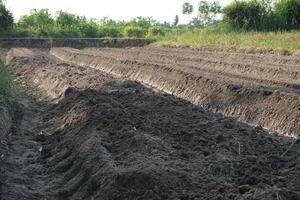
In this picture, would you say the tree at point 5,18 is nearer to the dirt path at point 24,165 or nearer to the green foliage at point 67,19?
the green foliage at point 67,19

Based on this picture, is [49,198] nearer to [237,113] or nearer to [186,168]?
[186,168]

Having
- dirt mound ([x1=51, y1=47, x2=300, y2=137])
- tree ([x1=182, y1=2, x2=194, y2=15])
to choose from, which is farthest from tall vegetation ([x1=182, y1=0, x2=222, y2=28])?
dirt mound ([x1=51, y1=47, x2=300, y2=137])

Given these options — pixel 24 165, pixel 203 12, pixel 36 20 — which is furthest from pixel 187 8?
pixel 24 165

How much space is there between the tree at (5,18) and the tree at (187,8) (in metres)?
21.5

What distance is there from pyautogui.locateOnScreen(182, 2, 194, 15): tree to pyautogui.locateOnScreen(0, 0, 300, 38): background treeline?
2901 millimetres

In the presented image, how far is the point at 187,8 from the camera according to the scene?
51.3 metres

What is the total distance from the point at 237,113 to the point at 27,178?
4654 mm

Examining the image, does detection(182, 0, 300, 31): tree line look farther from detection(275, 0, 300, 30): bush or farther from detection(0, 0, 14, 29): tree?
detection(0, 0, 14, 29): tree

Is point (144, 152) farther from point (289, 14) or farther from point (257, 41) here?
point (289, 14)

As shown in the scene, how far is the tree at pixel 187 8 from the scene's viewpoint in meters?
51.2

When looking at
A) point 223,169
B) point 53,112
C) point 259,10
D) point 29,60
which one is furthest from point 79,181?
point 259,10

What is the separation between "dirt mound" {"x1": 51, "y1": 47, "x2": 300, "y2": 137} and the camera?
8945mm

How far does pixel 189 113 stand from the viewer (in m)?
8.88

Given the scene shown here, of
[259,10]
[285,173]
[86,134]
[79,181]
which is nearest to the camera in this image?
[285,173]
